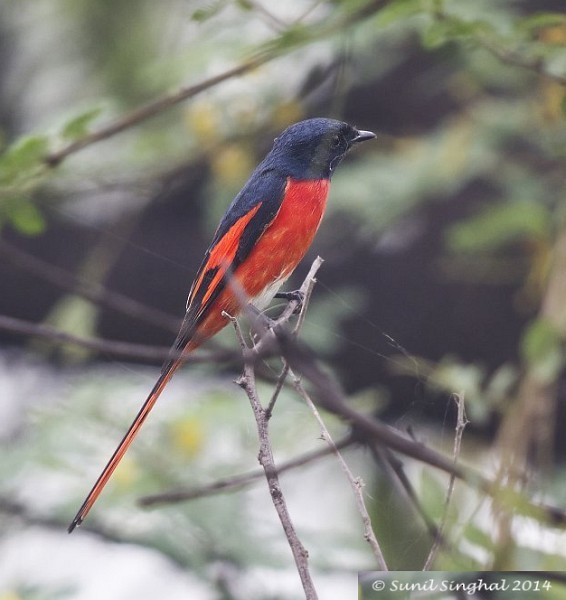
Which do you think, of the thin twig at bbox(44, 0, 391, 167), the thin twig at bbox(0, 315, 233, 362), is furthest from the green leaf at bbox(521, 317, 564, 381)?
the thin twig at bbox(0, 315, 233, 362)

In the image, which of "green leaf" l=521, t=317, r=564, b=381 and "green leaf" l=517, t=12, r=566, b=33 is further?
"green leaf" l=521, t=317, r=564, b=381

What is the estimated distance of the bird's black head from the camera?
1146 mm

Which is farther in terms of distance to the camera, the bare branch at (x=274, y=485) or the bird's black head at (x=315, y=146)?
the bird's black head at (x=315, y=146)

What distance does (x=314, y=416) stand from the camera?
1032 mm

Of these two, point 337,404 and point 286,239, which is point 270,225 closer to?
point 286,239

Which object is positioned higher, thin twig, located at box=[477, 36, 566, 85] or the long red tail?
thin twig, located at box=[477, 36, 566, 85]

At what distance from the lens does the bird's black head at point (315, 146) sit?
45.1 inches

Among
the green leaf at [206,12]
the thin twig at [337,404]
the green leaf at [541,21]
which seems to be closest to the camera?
the thin twig at [337,404]

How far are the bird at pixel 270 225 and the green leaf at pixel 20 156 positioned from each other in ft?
2.17

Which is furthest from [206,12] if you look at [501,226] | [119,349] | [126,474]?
[501,226]

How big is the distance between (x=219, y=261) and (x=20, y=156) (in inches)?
29.5

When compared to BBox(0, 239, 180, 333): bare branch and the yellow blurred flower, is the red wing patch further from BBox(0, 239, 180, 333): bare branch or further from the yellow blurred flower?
the yellow blurred flower

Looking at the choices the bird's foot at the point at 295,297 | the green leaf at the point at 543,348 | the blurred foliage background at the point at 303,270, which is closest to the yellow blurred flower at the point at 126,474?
the blurred foliage background at the point at 303,270

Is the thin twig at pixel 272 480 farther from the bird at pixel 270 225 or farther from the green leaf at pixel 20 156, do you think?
the green leaf at pixel 20 156
